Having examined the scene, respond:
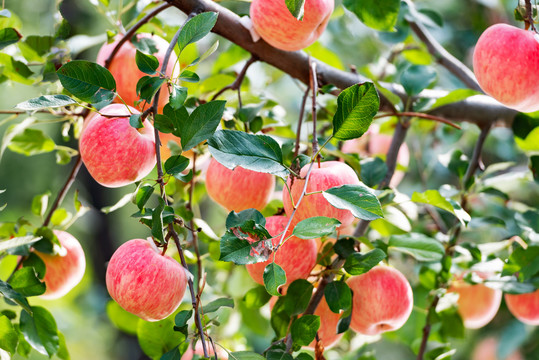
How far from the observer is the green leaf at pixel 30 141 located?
87 centimetres

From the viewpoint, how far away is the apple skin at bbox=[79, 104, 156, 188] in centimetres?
61

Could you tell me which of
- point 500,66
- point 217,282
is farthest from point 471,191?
point 217,282

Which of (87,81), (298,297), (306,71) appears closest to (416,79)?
(306,71)

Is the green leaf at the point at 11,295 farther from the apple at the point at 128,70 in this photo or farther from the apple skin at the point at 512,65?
the apple skin at the point at 512,65

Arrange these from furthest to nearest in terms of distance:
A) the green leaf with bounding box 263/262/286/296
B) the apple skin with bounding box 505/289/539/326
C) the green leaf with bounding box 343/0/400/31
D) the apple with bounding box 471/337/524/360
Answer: the apple with bounding box 471/337/524/360
the apple skin with bounding box 505/289/539/326
the green leaf with bounding box 343/0/400/31
the green leaf with bounding box 263/262/286/296

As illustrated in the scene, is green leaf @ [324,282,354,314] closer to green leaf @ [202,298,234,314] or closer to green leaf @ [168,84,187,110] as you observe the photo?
green leaf @ [202,298,234,314]

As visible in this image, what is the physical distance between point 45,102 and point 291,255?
320 millimetres

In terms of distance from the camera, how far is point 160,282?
1.96 ft

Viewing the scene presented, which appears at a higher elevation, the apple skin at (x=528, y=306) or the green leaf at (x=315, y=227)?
the green leaf at (x=315, y=227)

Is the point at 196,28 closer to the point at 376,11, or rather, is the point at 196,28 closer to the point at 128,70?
the point at 128,70

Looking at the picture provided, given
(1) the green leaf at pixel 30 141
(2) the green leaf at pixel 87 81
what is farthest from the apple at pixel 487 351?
(2) the green leaf at pixel 87 81

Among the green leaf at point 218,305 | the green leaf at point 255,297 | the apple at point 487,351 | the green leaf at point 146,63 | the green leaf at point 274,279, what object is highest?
the green leaf at point 146,63

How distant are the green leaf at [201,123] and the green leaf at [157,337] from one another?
12.6 inches

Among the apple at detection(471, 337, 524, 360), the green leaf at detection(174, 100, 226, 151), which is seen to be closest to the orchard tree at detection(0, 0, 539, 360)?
the green leaf at detection(174, 100, 226, 151)
